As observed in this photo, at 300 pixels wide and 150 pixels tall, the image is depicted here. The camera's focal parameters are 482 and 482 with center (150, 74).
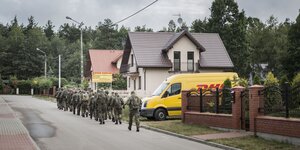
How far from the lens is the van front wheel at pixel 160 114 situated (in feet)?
85.0

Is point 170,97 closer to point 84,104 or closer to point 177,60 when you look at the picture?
point 84,104

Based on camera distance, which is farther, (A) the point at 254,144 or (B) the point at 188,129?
(B) the point at 188,129

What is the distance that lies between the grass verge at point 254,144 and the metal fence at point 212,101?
10.7 feet

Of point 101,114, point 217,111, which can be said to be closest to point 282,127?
point 217,111

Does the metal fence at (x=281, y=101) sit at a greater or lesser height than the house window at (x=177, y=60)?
lesser

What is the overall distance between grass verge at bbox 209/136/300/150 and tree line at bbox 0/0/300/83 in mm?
27118

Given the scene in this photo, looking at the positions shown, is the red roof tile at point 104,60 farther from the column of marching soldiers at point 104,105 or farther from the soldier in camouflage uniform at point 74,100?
the column of marching soldiers at point 104,105

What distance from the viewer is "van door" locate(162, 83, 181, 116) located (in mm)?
26228

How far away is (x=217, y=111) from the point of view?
2036cm

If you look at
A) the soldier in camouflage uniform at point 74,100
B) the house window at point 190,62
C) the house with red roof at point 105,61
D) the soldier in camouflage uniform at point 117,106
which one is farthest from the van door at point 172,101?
the house with red roof at point 105,61

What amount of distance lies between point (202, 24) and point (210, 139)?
2276 inches

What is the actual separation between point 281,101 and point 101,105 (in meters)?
11.2

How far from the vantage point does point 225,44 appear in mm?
64562

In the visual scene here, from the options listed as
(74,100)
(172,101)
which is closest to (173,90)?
(172,101)
